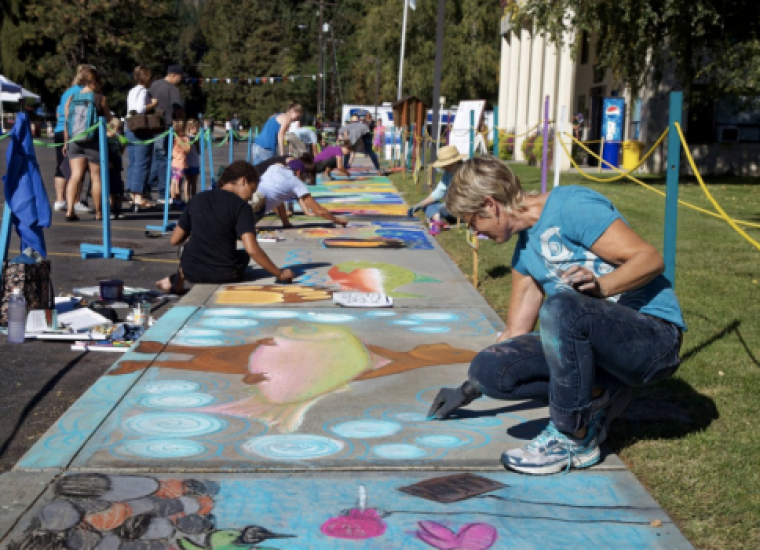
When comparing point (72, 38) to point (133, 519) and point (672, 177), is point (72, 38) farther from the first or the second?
point (133, 519)

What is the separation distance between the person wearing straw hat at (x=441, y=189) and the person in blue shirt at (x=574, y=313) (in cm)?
370

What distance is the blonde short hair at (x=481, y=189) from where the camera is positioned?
3.47m

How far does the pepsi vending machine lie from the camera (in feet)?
80.2

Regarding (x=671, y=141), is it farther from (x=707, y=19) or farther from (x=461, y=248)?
(x=707, y=19)

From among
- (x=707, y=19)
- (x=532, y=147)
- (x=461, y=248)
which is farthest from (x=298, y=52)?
(x=461, y=248)

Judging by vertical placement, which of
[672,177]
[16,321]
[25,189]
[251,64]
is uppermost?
[251,64]

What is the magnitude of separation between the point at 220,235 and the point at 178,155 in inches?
230

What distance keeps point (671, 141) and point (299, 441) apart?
2.69 m

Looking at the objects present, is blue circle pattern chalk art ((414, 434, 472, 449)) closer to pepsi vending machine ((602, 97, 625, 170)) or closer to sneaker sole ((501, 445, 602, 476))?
sneaker sole ((501, 445, 602, 476))

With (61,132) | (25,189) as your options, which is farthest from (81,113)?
(25,189)

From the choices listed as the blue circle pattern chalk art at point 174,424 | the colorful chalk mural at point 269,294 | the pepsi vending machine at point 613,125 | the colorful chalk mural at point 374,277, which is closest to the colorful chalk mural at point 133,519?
the blue circle pattern chalk art at point 174,424

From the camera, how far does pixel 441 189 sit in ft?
30.0

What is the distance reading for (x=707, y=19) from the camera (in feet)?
57.1

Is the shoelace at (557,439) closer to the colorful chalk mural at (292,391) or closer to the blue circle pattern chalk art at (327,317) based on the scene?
the colorful chalk mural at (292,391)
